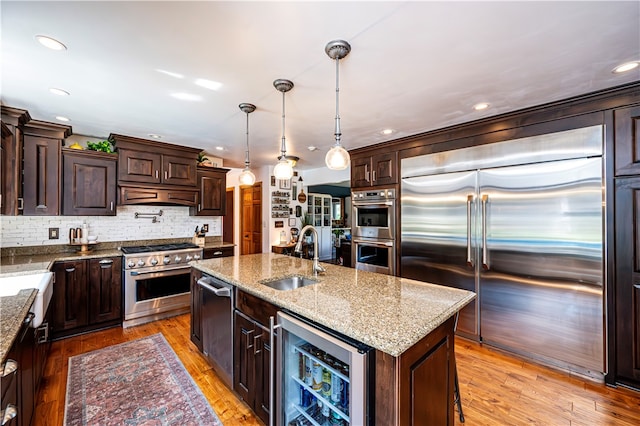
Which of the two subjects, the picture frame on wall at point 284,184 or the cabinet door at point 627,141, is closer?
the cabinet door at point 627,141

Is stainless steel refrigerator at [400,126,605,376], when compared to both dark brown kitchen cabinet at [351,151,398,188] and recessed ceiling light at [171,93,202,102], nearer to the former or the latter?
dark brown kitchen cabinet at [351,151,398,188]

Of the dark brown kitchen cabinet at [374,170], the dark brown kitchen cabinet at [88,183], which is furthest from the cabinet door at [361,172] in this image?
the dark brown kitchen cabinet at [88,183]

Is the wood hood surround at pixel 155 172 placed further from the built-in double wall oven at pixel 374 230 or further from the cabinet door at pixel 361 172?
the built-in double wall oven at pixel 374 230

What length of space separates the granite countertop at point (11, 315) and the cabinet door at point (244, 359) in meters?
1.09

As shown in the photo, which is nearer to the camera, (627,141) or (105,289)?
(627,141)

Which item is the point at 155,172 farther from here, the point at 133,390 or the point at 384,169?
the point at 384,169

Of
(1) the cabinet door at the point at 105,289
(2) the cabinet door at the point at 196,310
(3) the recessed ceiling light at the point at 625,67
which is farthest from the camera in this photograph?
(1) the cabinet door at the point at 105,289

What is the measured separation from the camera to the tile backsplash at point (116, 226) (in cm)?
318

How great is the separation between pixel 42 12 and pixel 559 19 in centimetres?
264

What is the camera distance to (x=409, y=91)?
2258 millimetres

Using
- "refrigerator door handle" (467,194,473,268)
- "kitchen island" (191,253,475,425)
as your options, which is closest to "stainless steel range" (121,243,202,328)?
"kitchen island" (191,253,475,425)

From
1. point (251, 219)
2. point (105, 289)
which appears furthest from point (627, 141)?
point (251, 219)

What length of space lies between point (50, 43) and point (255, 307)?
2.00 m

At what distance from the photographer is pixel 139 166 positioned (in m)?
3.62
